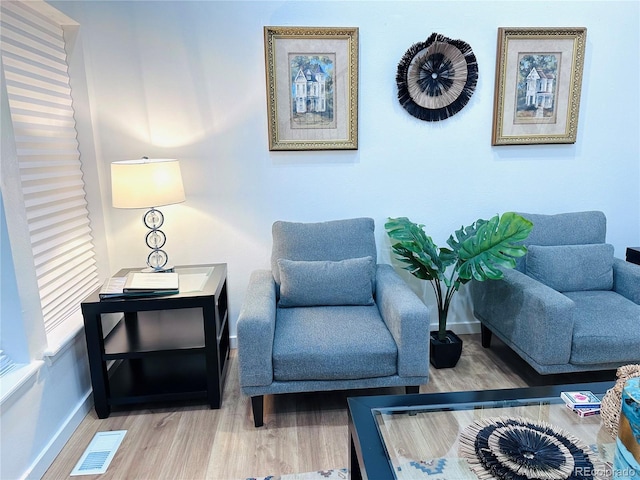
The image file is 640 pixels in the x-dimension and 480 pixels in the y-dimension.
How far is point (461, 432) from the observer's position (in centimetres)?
138

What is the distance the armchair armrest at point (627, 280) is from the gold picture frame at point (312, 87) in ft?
5.84

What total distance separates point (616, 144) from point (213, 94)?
2.68m

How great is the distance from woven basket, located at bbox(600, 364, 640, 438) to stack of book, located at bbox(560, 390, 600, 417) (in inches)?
1.2

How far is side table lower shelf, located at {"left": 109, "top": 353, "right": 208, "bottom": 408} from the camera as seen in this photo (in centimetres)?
218

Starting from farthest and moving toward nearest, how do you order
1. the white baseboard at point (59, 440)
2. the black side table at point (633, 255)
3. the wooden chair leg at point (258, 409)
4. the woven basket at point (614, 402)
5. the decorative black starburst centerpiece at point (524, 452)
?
the black side table at point (633, 255) < the wooden chair leg at point (258, 409) < the white baseboard at point (59, 440) < the woven basket at point (614, 402) < the decorative black starburst centerpiece at point (524, 452)

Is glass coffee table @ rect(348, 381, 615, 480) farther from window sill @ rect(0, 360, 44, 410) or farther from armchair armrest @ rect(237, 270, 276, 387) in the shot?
window sill @ rect(0, 360, 44, 410)

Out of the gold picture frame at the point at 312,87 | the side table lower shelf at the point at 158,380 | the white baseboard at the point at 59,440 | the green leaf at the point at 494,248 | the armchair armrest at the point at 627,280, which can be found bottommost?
the white baseboard at the point at 59,440

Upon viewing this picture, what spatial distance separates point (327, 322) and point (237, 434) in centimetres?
69

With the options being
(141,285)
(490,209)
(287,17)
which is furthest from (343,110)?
(141,285)

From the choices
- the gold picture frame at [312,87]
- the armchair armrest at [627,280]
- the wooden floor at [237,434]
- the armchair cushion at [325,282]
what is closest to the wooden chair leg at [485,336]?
the wooden floor at [237,434]

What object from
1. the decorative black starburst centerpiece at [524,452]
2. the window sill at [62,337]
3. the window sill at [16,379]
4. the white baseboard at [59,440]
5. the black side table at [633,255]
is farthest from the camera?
the black side table at [633,255]

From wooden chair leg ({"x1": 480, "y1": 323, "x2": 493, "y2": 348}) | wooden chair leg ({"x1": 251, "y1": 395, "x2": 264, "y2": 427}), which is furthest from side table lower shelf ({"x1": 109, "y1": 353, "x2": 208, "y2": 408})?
wooden chair leg ({"x1": 480, "y1": 323, "x2": 493, "y2": 348})

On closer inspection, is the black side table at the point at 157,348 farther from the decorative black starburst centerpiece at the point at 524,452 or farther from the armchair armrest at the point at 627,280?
the armchair armrest at the point at 627,280

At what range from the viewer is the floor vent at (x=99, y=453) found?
1.81 meters
